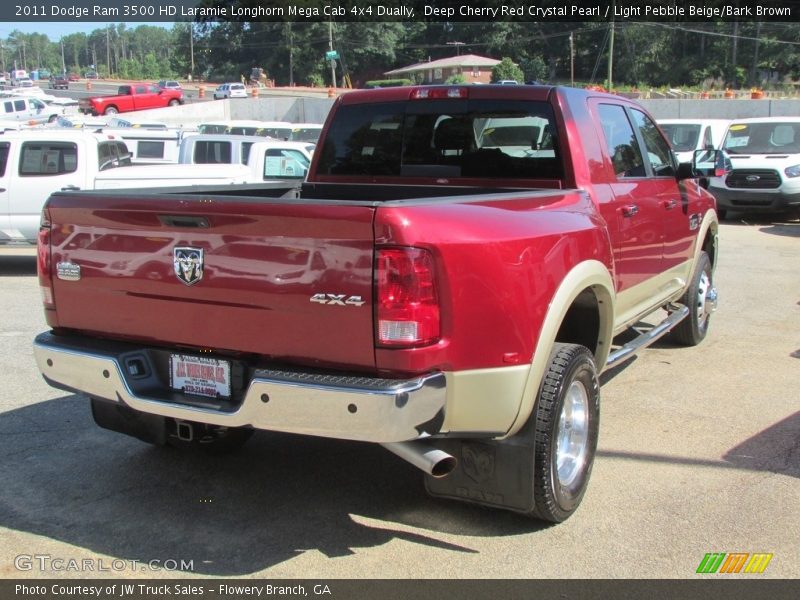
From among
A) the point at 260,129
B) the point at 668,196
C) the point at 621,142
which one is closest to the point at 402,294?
the point at 621,142

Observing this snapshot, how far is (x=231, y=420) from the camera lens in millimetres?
3197

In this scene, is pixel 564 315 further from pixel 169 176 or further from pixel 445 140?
pixel 169 176

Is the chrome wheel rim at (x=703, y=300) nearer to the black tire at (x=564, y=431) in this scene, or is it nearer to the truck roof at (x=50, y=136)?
the black tire at (x=564, y=431)

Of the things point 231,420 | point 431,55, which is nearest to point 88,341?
point 231,420

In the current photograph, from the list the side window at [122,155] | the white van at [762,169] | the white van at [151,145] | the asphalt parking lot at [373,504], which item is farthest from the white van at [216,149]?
the asphalt parking lot at [373,504]

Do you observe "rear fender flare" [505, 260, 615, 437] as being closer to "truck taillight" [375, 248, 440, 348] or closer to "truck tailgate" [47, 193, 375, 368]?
"truck taillight" [375, 248, 440, 348]

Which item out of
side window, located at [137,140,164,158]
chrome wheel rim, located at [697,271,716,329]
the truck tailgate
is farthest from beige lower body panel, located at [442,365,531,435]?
side window, located at [137,140,164,158]

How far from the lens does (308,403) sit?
3010mm

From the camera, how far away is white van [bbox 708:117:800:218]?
14914 mm

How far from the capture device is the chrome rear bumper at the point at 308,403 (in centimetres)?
292

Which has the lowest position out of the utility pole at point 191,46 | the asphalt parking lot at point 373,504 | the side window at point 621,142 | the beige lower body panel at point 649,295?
the asphalt parking lot at point 373,504

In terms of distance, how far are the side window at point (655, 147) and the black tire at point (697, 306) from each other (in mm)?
1046

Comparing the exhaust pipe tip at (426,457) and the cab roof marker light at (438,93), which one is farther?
the cab roof marker light at (438,93)
